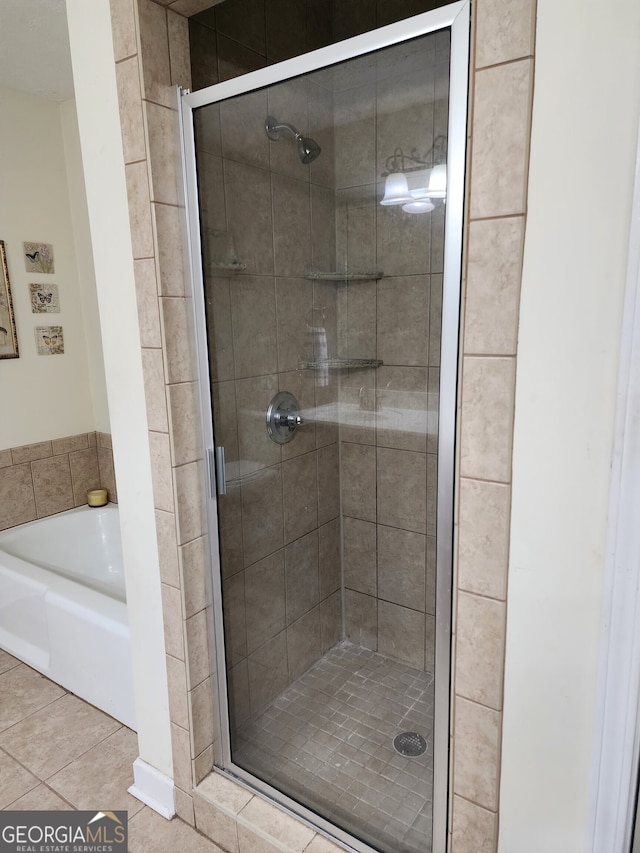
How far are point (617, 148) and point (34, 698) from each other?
252 cm

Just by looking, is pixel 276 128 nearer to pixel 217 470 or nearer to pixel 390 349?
pixel 390 349

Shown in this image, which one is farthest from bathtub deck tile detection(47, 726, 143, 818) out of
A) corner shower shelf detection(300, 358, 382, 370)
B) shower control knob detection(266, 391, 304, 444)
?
corner shower shelf detection(300, 358, 382, 370)

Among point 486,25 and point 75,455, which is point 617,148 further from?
point 75,455

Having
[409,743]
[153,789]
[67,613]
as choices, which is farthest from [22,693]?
[409,743]

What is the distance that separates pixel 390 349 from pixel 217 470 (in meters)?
0.58

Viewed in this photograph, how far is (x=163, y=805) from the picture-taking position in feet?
5.46

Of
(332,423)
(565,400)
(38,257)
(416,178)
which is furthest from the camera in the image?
→ (38,257)

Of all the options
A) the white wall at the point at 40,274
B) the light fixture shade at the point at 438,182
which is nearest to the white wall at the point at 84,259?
the white wall at the point at 40,274

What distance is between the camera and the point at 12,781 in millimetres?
1787

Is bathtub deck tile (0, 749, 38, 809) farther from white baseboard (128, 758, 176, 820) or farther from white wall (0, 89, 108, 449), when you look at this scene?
white wall (0, 89, 108, 449)

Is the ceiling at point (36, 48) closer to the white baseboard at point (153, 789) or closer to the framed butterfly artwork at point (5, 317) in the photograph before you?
the framed butterfly artwork at point (5, 317)

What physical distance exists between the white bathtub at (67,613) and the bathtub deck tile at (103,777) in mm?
106

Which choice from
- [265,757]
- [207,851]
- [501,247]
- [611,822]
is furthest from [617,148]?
[207,851]

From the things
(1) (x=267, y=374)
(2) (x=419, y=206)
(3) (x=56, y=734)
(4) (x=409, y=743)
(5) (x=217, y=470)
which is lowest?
(3) (x=56, y=734)
